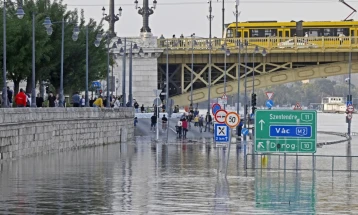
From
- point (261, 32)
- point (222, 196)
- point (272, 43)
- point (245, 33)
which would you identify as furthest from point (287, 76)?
point (222, 196)

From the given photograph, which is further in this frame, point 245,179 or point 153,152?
point 153,152

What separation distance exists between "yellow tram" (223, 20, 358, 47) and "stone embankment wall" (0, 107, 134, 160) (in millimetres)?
31173

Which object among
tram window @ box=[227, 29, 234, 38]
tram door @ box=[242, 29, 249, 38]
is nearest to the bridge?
tram door @ box=[242, 29, 249, 38]

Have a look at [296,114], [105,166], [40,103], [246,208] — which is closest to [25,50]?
[40,103]

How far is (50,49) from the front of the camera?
68125 millimetres

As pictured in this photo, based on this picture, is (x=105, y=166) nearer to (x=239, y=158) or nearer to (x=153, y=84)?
(x=239, y=158)

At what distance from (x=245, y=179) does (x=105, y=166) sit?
7.85 metres

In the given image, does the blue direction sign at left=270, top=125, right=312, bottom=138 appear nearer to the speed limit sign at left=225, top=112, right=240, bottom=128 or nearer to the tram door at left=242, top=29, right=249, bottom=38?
the speed limit sign at left=225, top=112, right=240, bottom=128

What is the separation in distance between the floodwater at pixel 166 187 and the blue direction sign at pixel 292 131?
130 cm

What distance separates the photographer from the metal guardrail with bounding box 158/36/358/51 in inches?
4099

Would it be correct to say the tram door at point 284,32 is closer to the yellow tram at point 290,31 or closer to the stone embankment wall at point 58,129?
the yellow tram at point 290,31

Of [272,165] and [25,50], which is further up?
[25,50]

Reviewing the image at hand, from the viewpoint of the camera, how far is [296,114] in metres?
41.2

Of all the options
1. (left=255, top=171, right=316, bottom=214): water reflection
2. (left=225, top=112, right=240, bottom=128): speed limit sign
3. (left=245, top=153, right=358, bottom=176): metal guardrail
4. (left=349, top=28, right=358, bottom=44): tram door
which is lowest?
(left=255, top=171, right=316, bottom=214): water reflection
